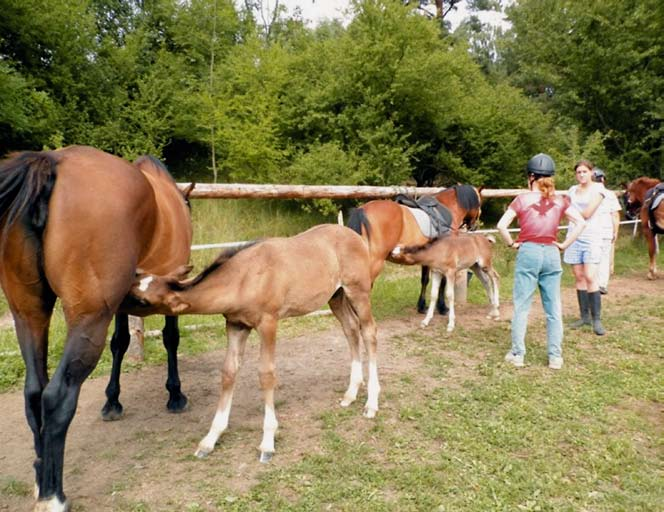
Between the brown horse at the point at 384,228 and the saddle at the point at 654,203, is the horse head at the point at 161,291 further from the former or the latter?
the saddle at the point at 654,203

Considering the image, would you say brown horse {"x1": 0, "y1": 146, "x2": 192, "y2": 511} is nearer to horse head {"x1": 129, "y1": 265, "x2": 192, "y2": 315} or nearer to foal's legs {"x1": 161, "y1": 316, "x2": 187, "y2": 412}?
horse head {"x1": 129, "y1": 265, "x2": 192, "y2": 315}

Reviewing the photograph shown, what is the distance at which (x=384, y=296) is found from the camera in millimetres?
7316

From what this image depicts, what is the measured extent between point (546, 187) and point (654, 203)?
6705mm

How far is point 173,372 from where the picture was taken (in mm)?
3529

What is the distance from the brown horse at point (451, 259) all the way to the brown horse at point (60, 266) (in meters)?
3.79

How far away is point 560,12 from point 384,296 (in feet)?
42.4

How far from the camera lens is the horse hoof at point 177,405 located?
11.6ft

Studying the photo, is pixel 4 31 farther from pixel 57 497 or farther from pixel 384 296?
pixel 57 497

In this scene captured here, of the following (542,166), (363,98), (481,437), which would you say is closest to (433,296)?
(542,166)

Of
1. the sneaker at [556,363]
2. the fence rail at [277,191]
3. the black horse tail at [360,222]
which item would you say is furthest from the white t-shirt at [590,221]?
the black horse tail at [360,222]

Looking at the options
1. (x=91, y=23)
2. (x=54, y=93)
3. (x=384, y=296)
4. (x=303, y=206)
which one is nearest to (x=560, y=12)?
(x=303, y=206)

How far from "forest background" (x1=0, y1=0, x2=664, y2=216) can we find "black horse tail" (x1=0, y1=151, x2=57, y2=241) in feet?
29.8

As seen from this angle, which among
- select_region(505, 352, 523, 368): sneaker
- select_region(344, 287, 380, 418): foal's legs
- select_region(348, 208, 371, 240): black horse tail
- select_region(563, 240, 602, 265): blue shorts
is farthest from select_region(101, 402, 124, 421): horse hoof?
select_region(563, 240, 602, 265): blue shorts

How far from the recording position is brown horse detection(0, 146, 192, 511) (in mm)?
2154
